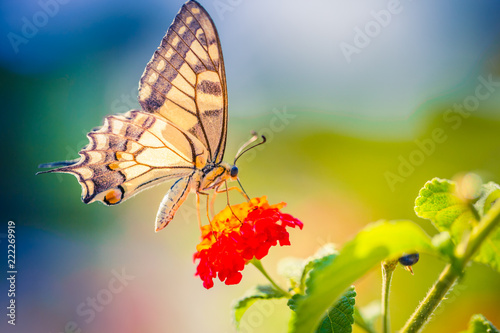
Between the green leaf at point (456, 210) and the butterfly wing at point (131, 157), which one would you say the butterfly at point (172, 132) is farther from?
the green leaf at point (456, 210)

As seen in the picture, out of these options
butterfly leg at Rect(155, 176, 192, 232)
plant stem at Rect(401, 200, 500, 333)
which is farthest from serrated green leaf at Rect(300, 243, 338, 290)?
butterfly leg at Rect(155, 176, 192, 232)

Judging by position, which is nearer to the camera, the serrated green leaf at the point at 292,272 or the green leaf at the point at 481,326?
the green leaf at the point at 481,326

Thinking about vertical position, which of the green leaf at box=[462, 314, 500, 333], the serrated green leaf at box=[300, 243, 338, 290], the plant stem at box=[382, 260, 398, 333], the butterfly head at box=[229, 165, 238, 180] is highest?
the butterfly head at box=[229, 165, 238, 180]

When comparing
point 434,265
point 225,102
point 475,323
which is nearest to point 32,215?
point 225,102

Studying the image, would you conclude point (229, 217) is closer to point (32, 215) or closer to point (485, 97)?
point (485, 97)

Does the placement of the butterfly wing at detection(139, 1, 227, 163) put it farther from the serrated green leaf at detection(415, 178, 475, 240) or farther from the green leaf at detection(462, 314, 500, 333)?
the green leaf at detection(462, 314, 500, 333)

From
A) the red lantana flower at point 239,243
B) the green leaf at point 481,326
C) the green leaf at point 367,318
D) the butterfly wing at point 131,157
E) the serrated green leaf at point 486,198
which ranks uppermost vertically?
the butterfly wing at point 131,157

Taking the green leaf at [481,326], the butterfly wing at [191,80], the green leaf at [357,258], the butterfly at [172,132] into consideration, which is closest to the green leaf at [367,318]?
the green leaf at [481,326]
